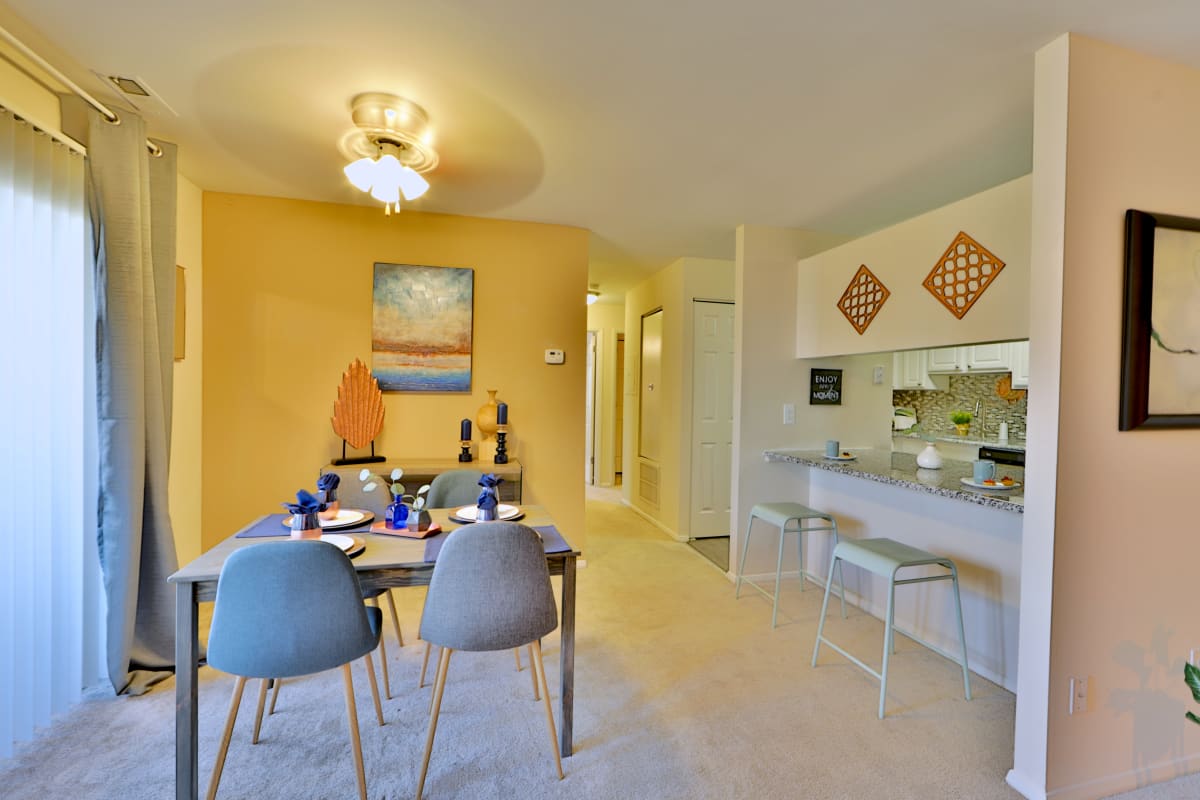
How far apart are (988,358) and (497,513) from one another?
4093mm

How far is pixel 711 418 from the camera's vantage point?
4.66 metres

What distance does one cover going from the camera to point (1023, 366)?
3916 millimetres

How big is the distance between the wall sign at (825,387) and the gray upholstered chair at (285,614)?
310 cm

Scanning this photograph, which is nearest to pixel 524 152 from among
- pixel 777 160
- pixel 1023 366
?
pixel 777 160

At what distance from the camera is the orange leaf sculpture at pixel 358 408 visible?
3188 mm

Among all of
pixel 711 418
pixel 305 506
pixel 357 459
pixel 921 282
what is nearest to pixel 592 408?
pixel 711 418

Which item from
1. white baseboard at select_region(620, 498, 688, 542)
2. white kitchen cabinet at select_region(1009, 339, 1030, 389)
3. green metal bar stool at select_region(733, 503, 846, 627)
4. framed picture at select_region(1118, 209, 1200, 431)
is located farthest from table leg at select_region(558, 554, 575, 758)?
white kitchen cabinet at select_region(1009, 339, 1030, 389)

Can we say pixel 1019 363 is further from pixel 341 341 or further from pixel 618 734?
pixel 341 341

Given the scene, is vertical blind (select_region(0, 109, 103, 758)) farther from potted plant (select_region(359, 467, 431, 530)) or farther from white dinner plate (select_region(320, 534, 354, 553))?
potted plant (select_region(359, 467, 431, 530))

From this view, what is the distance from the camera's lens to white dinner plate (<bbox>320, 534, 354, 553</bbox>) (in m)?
1.73

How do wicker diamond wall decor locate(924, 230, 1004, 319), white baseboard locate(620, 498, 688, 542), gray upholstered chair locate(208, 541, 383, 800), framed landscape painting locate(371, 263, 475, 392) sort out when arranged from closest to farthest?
1. gray upholstered chair locate(208, 541, 383, 800)
2. wicker diamond wall decor locate(924, 230, 1004, 319)
3. framed landscape painting locate(371, 263, 475, 392)
4. white baseboard locate(620, 498, 688, 542)

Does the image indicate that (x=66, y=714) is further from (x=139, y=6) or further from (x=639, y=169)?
(x=639, y=169)

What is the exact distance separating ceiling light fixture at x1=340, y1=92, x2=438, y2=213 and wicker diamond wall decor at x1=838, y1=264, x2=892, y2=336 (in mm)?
2406

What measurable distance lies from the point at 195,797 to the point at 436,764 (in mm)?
691
